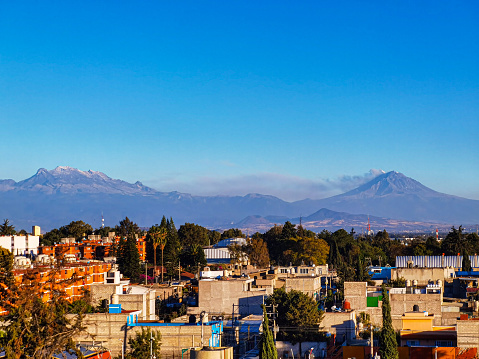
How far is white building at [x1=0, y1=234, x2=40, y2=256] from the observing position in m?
81.9

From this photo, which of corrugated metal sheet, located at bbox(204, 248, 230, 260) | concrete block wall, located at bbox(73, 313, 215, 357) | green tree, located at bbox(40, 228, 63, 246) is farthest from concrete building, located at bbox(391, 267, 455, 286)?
green tree, located at bbox(40, 228, 63, 246)

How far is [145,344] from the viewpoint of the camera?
106 ft

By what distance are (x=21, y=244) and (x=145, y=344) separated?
2199 inches

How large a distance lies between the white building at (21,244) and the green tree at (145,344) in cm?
5149

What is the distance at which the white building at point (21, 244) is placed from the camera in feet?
269

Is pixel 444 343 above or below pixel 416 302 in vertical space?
below

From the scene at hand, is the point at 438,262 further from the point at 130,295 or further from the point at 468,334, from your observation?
the point at 468,334

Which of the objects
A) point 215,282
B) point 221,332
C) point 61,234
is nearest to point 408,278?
point 215,282

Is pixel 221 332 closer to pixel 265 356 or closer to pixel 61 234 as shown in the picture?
pixel 265 356

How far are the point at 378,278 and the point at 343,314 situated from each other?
2533cm

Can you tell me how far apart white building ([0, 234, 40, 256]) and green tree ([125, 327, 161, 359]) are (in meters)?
51.5

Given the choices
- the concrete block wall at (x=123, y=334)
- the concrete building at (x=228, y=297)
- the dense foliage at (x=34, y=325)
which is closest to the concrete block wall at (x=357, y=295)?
the concrete building at (x=228, y=297)

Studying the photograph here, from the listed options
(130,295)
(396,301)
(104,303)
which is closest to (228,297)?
(104,303)

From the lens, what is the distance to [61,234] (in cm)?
10912
